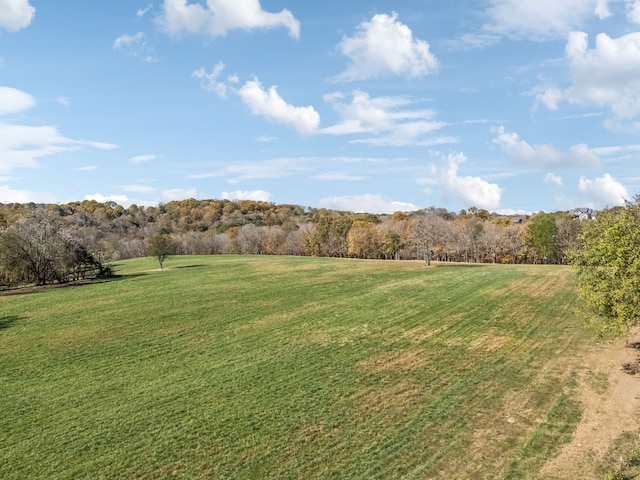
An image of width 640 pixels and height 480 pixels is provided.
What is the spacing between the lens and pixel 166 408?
22.2 m

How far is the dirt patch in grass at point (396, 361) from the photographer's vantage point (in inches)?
1087

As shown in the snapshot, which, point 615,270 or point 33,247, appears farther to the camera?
point 33,247

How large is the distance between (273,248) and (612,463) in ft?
450

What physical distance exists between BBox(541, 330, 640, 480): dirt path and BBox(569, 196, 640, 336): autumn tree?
→ 3.12 metres

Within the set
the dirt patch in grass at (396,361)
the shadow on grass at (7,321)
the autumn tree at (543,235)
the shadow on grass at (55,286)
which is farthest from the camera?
the autumn tree at (543,235)

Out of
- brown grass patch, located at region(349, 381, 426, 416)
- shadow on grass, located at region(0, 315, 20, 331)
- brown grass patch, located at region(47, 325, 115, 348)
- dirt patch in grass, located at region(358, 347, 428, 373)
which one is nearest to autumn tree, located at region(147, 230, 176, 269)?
shadow on grass, located at region(0, 315, 20, 331)

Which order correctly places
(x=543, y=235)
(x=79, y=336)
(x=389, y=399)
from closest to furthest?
(x=389, y=399) → (x=79, y=336) → (x=543, y=235)

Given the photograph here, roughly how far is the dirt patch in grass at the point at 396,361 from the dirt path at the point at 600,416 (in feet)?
30.6

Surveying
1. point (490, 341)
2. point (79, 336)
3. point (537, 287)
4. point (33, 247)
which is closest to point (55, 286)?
point (33, 247)

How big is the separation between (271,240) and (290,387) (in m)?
127

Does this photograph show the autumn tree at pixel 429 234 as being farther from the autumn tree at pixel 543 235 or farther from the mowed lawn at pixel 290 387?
the mowed lawn at pixel 290 387

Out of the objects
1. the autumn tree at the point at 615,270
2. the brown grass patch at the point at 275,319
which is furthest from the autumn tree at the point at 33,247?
the autumn tree at the point at 615,270

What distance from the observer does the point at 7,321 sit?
1672 inches

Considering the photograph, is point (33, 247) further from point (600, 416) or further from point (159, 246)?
point (600, 416)
